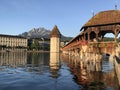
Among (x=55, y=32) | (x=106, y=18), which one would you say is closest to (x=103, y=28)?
(x=106, y=18)

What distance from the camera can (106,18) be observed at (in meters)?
41.8

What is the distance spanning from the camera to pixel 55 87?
85.6 feet

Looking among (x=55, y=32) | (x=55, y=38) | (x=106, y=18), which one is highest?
(x=55, y=32)

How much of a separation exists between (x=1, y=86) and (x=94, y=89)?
32.8 ft

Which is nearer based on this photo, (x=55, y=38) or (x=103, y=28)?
(x=103, y=28)

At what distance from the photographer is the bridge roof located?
131 ft

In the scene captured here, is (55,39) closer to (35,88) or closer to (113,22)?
(113,22)

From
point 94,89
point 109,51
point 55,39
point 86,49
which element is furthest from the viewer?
point 55,39

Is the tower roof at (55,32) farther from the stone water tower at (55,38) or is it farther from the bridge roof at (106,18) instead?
the bridge roof at (106,18)

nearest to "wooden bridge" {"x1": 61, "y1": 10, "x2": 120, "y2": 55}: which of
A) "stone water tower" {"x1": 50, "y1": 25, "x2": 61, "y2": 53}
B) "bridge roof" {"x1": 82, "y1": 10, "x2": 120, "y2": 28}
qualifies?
"bridge roof" {"x1": 82, "y1": 10, "x2": 120, "y2": 28}

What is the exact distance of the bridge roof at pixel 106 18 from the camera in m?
39.9

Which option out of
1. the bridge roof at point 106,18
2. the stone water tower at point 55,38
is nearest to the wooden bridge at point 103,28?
the bridge roof at point 106,18

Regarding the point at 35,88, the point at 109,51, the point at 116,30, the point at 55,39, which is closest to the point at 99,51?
the point at 109,51

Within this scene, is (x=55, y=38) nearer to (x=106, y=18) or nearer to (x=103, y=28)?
(x=106, y=18)
